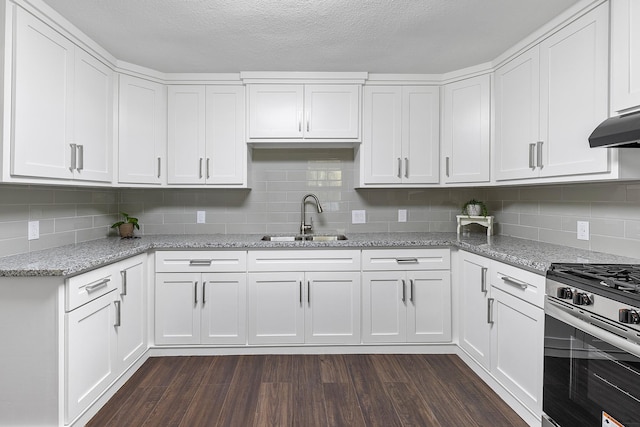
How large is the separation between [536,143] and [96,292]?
280 cm

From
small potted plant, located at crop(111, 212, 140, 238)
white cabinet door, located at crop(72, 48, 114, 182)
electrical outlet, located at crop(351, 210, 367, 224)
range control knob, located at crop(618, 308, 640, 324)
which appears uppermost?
white cabinet door, located at crop(72, 48, 114, 182)

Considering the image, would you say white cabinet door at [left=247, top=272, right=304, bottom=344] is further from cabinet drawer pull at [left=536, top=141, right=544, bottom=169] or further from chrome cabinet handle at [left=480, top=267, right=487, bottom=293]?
cabinet drawer pull at [left=536, top=141, right=544, bottom=169]

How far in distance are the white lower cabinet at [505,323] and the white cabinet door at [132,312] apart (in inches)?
94.3

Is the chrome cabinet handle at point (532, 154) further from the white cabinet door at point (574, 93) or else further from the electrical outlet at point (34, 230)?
the electrical outlet at point (34, 230)

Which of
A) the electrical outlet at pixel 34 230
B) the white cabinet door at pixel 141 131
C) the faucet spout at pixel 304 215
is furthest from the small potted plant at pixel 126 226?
the faucet spout at pixel 304 215

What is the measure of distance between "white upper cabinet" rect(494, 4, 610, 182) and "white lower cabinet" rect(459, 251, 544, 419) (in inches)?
26.6

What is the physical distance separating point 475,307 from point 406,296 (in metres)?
0.51

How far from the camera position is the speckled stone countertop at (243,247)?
181 centimetres

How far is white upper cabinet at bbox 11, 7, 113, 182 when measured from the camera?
71.5 inches

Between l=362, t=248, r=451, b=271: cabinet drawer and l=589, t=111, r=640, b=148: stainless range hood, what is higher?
l=589, t=111, r=640, b=148: stainless range hood

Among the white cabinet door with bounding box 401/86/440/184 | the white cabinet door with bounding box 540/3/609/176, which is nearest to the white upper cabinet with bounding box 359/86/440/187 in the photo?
the white cabinet door with bounding box 401/86/440/184

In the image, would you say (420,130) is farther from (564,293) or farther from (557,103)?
(564,293)

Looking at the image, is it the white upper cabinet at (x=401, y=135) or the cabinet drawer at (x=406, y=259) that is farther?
the white upper cabinet at (x=401, y=135)

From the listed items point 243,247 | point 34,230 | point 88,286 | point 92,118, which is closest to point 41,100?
point 92,118
